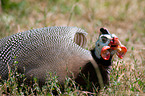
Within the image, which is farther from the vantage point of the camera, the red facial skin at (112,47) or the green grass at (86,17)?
the green grass at (86,17)

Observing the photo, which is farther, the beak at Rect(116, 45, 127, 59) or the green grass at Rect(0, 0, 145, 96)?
the green grass at Rect(0, 0, 145, 96)

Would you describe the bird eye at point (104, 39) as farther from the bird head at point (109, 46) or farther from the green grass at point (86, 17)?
the green grass at point (86, 17)

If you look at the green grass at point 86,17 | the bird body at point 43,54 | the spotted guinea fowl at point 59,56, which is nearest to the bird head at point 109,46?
the spotted guinea fowl at point 59,56

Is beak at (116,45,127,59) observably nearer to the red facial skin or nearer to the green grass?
the red facial skin

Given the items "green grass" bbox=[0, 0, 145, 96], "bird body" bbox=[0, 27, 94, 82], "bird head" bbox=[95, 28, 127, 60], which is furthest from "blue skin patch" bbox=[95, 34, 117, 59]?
"green grass" bbox=[0, 0, 145, 96]

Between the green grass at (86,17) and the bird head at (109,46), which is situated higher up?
the green grass at (86,17)

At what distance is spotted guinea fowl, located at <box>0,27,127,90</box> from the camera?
2992 millimetres

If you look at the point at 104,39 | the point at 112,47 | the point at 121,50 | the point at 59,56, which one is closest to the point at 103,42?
the point at 104,39

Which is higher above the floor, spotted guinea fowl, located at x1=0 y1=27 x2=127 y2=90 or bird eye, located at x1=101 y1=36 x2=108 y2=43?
bird eye, located at x1=101 y1=36 x2=108 y2=43

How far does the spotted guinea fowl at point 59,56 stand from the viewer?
2.99 m

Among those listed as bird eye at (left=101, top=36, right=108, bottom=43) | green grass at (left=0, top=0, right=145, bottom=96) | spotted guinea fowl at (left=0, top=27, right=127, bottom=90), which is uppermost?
green grass at (left=0, top=0, right=145, bottom=96)

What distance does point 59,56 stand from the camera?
308 centimetres

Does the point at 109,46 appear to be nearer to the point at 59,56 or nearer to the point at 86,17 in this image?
the point at 59,56

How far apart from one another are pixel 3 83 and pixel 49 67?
70cm
